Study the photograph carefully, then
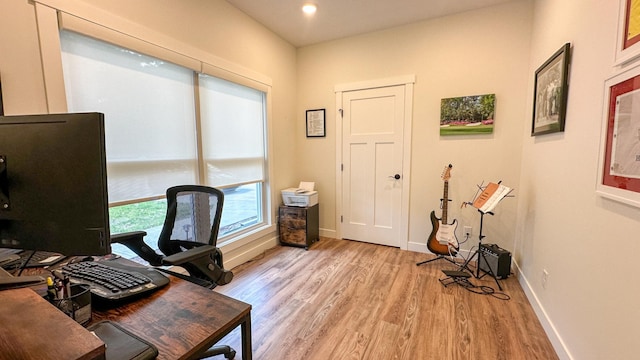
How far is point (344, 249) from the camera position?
3486mm

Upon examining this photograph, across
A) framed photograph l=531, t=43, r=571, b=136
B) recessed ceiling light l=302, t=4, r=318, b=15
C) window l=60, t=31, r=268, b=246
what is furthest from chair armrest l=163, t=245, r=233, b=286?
recessed ceiling light l=302, t=4, r=318, b=15

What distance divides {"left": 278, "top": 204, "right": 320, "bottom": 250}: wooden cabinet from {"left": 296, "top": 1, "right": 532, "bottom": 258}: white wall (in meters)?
1.05

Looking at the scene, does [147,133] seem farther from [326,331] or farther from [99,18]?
[326,331]

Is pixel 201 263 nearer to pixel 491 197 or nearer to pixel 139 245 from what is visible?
pixel 139 245

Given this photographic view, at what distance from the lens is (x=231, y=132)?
296 centimetres

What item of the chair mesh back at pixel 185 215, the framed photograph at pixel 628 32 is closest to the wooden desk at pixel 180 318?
the chair mesh back at pixel 185 215

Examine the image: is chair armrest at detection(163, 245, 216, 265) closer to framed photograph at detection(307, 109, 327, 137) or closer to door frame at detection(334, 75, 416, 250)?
door frame at detection(334, 75, 416, 250)

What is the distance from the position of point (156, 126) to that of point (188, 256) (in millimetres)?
1373

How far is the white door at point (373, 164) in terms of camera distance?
340 centimetres

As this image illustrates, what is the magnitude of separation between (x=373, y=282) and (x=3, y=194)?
8.21 ft

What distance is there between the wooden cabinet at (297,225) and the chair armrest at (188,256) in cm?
207

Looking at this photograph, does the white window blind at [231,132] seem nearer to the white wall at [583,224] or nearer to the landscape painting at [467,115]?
the landscape painting at [467,115]

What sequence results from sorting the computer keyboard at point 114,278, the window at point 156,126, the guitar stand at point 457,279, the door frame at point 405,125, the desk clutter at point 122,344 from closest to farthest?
the desk clutter at point 122,344, the computer keyboard at point 114,278, the window at point 156,126, the guitar stand at point 457,279, the door frame at point 405,125

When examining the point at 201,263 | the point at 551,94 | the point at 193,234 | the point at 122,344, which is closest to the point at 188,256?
the point at 201,263
